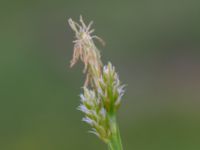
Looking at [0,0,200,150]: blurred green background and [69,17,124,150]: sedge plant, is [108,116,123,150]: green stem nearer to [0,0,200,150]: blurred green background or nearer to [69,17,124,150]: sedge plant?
[69,17,124,150]: sedge plant

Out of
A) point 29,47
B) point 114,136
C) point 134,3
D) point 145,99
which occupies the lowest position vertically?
point 114,136

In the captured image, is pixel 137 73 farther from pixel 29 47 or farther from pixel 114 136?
pixel 114 136

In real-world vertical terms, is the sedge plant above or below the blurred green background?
below

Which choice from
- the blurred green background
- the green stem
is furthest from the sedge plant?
the blurred green background

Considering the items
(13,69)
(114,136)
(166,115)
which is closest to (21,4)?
(13,69)

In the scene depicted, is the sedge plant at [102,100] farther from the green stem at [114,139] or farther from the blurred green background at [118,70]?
the blurred green background at [118,70]

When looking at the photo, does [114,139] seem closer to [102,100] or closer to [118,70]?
[102,100]

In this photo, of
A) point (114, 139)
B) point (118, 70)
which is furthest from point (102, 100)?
point (118, 70)
